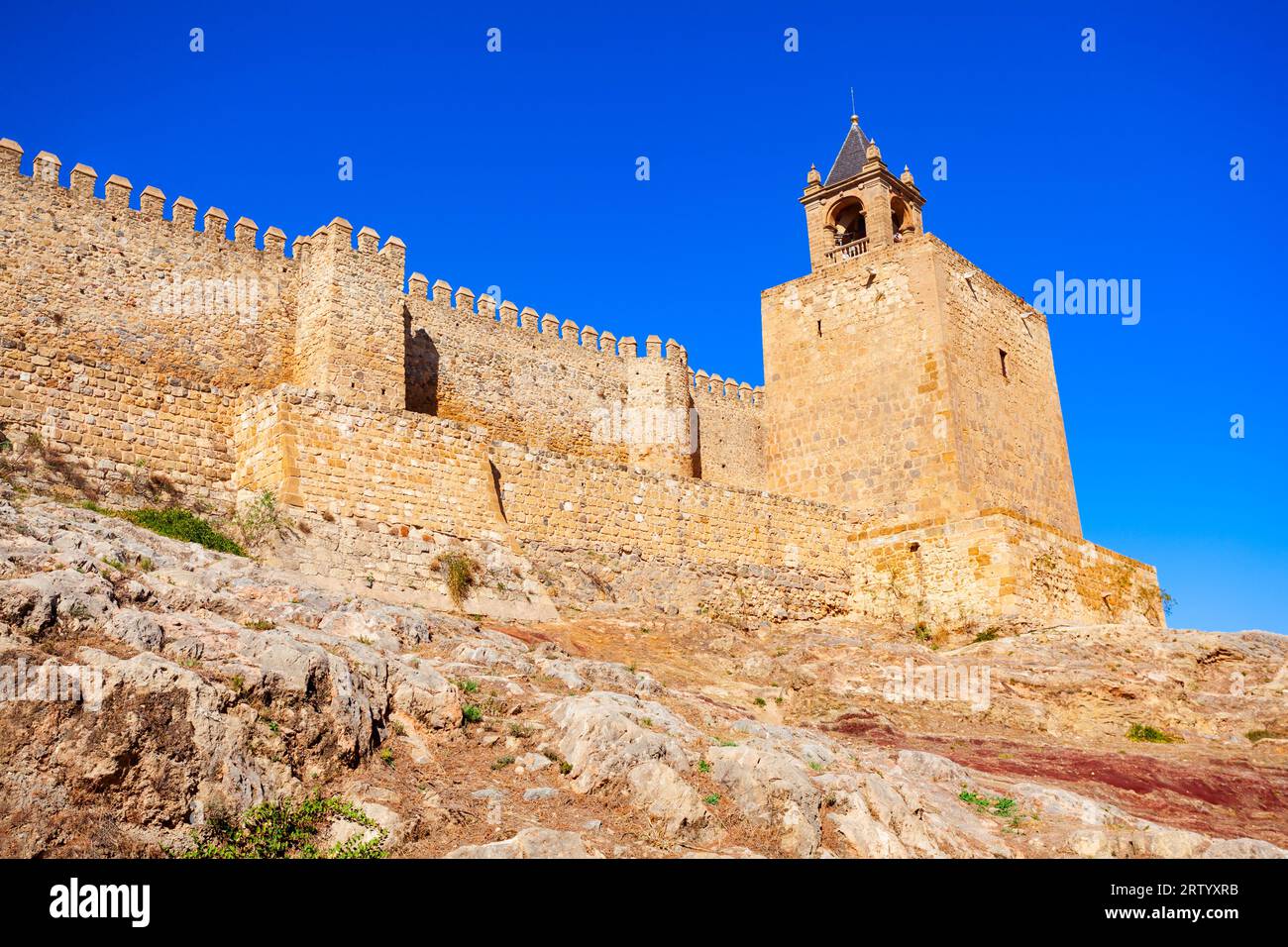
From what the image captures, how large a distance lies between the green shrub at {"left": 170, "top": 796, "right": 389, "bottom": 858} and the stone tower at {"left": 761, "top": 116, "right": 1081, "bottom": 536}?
633 inches

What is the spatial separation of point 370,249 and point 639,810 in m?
17.9

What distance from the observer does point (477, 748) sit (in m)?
8.45

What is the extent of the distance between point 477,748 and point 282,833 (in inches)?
80.5

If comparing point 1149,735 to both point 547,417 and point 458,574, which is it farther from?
point 547,417

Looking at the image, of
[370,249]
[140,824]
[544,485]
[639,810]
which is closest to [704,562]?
[544,485]

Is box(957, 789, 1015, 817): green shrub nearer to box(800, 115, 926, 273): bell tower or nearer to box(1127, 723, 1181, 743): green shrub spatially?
box(1127, 723, 1181, 743): green shrub

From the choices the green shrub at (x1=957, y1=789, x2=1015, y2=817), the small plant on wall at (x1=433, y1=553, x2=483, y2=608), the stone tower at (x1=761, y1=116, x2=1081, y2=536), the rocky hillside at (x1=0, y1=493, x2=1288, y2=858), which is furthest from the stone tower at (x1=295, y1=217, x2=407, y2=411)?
the green shrub at (x1=957, y1=789, x2=1015, y2=817)

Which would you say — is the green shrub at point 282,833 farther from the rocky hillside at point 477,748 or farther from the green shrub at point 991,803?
the green shrub at point 991,803

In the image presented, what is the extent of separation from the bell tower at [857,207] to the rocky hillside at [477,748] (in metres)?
15.9

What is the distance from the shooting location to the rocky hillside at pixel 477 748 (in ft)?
21.6

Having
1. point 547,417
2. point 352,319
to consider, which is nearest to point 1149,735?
point 352,319

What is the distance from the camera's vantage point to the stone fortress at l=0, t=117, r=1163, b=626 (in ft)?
48.7
